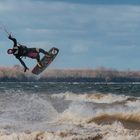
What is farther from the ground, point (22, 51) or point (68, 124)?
point (22, 51)

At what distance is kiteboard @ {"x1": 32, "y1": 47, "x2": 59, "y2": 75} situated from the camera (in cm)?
3347

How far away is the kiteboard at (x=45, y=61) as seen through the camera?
33469 mm

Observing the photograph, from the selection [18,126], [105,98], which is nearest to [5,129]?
[18,126]

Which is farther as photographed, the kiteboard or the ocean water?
the kiteboard

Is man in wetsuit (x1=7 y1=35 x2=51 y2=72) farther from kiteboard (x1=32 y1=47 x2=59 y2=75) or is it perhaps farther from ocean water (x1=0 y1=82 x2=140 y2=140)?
ocean water (x1=0 y1=82 x2=140 y2=140)

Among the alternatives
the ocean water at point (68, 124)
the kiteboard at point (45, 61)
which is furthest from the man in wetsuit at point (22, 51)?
the ocean water at point (68, 124)

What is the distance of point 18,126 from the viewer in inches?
1172

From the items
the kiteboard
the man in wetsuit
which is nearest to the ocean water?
the kiteboard

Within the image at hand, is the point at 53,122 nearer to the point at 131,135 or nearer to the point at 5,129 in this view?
the point at 5,129

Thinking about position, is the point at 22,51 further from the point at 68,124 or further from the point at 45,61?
the point at 68,124

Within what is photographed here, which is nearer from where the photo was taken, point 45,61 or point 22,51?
point 22,51

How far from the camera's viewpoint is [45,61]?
110ft

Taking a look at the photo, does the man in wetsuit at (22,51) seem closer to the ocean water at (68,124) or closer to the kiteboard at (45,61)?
the kiteboard at (45,61)

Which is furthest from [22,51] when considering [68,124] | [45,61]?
[68,124]
